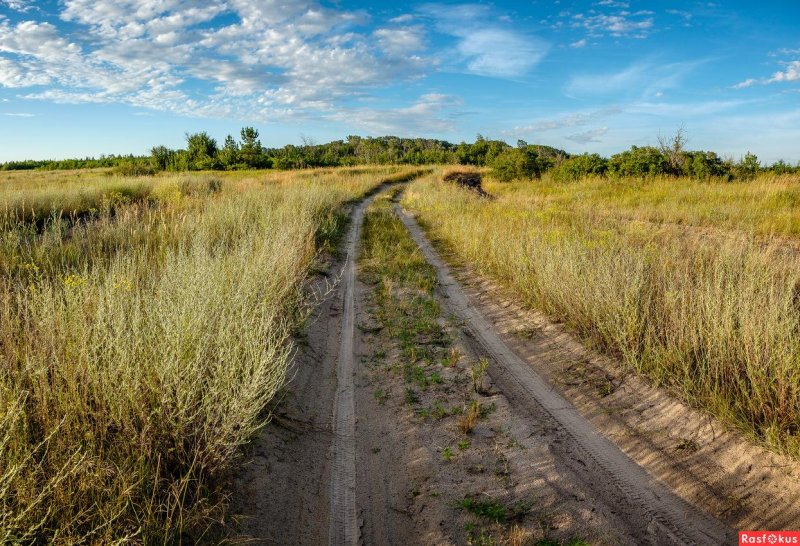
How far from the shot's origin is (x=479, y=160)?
203ft

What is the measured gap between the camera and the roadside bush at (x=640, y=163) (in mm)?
19094

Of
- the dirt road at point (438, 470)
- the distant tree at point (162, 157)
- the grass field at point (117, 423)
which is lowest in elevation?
the dirt road at point (438, 470)

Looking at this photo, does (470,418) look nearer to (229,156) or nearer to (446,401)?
(446,401)

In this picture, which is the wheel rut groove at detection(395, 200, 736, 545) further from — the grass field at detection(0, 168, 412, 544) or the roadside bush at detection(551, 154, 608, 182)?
the roadside bush at detection(551, 154, 608, 182)

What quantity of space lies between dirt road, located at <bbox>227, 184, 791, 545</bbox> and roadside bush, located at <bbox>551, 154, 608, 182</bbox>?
19.8 m

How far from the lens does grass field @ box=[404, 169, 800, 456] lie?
359cm

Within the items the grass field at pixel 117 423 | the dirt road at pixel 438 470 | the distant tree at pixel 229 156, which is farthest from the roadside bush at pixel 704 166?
the distant tree at pixel 229 156

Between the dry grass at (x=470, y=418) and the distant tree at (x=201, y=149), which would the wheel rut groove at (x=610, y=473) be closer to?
the dry grass at (x=470, y=418)

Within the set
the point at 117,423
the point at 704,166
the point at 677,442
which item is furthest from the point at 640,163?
the point at 117,423

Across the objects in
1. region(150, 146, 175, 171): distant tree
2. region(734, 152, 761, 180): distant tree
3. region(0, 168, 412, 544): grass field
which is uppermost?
region(150, 146, 175, 171): distant tree

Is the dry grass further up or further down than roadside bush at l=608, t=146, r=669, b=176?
further down

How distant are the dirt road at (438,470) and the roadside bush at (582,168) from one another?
19848mm

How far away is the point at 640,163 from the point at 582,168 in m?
3.61

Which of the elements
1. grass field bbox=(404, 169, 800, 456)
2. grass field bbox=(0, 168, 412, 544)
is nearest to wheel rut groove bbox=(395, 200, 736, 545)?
grass field bbox=(404, 169, 800, 456)
